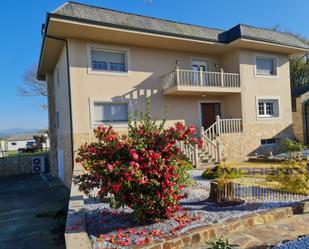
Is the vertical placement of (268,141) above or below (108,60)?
below

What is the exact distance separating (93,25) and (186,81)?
5327 mm

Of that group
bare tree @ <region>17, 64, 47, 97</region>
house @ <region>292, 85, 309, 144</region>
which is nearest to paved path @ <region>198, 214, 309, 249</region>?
house @ <region>292, 85, 309, 144</region>

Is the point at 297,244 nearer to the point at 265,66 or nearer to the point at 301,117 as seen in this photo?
the point at 265,66

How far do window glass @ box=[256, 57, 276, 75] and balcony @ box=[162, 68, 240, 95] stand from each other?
1986mm

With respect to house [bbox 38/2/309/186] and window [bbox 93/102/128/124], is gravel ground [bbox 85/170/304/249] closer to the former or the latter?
house [bbox 38/2/309/186]

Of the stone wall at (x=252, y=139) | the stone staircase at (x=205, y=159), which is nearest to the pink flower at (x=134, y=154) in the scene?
the stone staircase at (x=205, y=159)

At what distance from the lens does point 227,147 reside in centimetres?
1334

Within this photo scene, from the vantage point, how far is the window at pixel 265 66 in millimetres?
14977

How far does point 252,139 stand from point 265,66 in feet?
16.0

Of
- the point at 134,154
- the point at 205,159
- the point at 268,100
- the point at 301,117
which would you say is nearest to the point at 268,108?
the point at 268,100

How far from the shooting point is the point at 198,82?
43.3 ft

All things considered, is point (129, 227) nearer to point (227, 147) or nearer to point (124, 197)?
point (124, 197)

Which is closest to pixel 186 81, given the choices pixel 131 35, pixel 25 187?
pixel 131 35

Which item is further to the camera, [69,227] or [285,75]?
[285,75]
